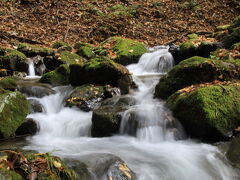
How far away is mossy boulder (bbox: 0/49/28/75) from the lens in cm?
917

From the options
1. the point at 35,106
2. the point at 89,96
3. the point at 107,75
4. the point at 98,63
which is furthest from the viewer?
the point at 98,63

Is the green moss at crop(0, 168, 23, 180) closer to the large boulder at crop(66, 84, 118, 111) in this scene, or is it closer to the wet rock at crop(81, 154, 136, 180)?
the wet rock at crop(81, 154, 136, 180)

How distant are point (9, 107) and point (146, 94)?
11.5 feet

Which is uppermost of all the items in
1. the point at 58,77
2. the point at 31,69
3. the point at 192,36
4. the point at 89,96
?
the point at 192,36

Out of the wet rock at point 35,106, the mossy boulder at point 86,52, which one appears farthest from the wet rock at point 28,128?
the mossy boulder at point 86,52

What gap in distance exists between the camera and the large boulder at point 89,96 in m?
6.41

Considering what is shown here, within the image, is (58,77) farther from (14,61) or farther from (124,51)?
(124,51)

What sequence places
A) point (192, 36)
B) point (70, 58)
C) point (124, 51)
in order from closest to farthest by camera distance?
point (70, 58)
point (124, 51)
point (192, 36)

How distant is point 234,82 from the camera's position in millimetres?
5688

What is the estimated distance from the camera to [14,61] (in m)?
9.35

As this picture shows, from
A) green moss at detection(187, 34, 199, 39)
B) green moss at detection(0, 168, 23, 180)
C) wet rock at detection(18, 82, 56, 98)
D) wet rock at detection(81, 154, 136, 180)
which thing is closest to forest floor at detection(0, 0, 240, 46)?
green moss at detection(187, 34, 199, 39)

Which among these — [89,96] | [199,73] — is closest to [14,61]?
[89,96]

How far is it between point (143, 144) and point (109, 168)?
5.04 feet

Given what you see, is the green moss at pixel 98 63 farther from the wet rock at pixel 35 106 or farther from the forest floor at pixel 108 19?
the forest floor at pixel 108 19
